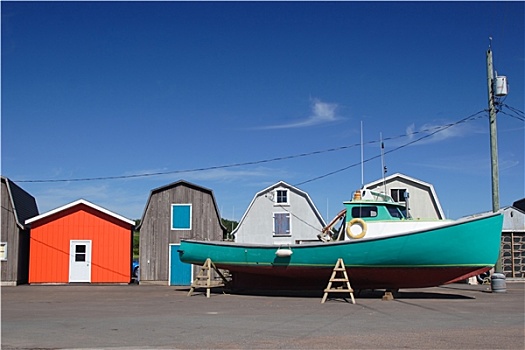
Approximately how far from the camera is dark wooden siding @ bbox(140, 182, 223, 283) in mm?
28188

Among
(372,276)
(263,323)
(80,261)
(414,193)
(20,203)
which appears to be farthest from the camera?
(414,193)

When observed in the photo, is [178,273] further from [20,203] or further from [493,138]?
[493,138]

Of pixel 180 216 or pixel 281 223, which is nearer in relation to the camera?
pixel 180 216

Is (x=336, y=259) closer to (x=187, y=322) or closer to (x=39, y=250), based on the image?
(x=187, y=322)

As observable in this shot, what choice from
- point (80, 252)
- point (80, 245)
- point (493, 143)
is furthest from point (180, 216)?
point (493, 143)

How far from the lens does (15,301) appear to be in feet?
60.0

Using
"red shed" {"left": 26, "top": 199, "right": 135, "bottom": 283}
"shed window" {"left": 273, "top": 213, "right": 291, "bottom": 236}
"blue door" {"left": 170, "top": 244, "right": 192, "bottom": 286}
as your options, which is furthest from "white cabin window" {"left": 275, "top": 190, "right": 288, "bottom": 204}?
"red shed" {"left": 26, "top": 199, "right": 135, "bottom": 283}

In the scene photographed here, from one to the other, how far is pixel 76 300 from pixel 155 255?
31.8 feet

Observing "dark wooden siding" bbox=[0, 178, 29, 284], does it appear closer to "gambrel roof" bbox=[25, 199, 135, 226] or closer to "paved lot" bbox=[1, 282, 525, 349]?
"gambrel roof" bbox=[25, 199, 135, 226]

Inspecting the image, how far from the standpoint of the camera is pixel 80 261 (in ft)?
92.5

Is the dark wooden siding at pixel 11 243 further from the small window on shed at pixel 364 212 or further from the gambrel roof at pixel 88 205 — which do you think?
the small window on shed at pixel 364 212

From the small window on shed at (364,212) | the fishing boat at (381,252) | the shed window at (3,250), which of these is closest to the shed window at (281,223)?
the fishing boat at (381,252)

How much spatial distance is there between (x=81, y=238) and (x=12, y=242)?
125 inches

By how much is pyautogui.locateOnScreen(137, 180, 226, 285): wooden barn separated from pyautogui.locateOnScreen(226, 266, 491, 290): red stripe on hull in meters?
6.90
